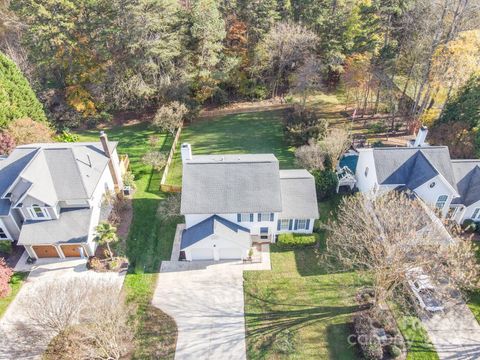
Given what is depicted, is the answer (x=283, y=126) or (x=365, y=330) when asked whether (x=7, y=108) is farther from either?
(x=365, y=330)

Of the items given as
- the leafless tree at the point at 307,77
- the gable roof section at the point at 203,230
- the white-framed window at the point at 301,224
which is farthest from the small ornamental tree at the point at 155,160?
the leafless tree at the point at 307,77

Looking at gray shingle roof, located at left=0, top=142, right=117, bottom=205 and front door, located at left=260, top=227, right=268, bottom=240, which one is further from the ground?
gray shingle roof, located at left=0, top=142, right=117, bottom=205

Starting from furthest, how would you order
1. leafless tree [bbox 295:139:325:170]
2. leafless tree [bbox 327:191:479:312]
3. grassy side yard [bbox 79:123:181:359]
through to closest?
leafless tree [bbox 295:139:325:170] → grassy side yard [bbox 79:123:181:359] → leafless tree [bbox 327:191:479:312]

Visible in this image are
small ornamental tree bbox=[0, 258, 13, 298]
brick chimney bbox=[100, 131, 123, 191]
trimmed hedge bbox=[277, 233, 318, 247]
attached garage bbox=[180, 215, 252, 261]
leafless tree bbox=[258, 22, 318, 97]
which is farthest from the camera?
leafless tree bbox=[258, 22, 318, 97]

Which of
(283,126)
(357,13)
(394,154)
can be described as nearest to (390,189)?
(394,154)

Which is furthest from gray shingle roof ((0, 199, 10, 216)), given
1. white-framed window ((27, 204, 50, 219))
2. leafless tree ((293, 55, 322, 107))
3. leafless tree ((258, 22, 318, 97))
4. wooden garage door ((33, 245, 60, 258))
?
leafless tree ((258, 22, 318, 97))

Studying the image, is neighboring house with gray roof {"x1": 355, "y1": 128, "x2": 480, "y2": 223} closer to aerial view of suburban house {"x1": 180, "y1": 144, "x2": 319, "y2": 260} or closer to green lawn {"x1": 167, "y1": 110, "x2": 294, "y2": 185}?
aerial view of suburban house {"x1": 180, "y1": 144, "x2": 319, "y2": 260}

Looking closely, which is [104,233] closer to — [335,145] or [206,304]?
[206,304]
